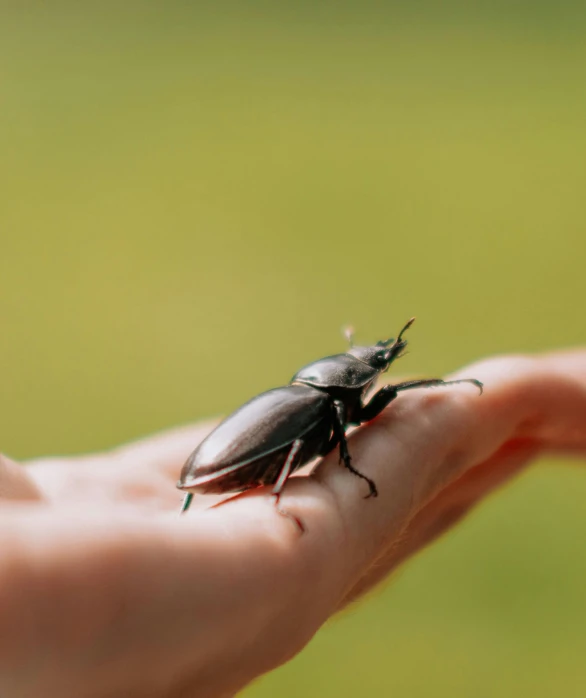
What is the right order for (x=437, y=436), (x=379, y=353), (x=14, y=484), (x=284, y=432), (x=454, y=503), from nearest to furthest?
(x=14, y=484), (x=284, y=432), (x=437, y=436), (x=379, y=353), (x=454, y=503)

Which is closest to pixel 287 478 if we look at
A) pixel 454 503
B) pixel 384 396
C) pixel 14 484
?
pixel 384 396

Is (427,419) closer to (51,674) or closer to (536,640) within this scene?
(51,674)

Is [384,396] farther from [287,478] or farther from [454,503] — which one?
[454,503]

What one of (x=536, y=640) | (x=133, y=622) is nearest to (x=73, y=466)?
(x=133, y=622)

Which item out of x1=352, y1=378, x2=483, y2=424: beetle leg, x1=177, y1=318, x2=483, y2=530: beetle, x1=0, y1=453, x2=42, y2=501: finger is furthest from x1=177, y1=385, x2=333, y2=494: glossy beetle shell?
x1=0, y1=453, x2=42, y2=501: finger

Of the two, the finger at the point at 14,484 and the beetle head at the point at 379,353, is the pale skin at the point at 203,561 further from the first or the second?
the beetle head at the point at 379,353

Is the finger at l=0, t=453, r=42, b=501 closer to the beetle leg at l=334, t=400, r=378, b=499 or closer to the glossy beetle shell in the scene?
the glossy beetle shell
